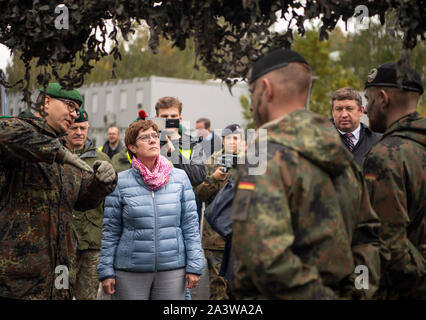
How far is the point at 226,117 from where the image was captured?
32.7 m

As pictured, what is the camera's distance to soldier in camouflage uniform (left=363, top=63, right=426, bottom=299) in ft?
11.0

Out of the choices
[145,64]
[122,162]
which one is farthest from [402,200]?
[145,64]

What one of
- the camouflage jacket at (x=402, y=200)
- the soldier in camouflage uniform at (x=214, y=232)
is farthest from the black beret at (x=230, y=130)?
the camouflage jacket at (x=402, y=200)

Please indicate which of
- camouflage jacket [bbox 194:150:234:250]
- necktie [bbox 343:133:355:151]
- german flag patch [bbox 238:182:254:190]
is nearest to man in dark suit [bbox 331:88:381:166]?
necktie [bbox 343:133:355:151]

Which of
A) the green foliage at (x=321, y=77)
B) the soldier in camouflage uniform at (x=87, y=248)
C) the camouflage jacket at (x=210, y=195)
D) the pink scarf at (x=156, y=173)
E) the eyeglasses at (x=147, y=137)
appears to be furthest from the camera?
the green foliage at (x=321, y=77)

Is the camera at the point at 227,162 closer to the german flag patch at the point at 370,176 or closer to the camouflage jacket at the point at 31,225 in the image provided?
the camouflage jacket at the point at 31,225

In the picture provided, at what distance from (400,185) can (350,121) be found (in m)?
2.72

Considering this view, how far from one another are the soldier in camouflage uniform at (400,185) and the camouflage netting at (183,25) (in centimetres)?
49

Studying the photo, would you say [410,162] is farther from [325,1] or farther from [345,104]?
[345,104]

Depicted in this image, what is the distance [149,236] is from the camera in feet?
16.3

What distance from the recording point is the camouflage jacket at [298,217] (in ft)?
8.46

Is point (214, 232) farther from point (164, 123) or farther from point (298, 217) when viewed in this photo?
point (298, 217)

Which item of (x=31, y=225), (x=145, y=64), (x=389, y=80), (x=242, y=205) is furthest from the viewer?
(x=145, y=64)
